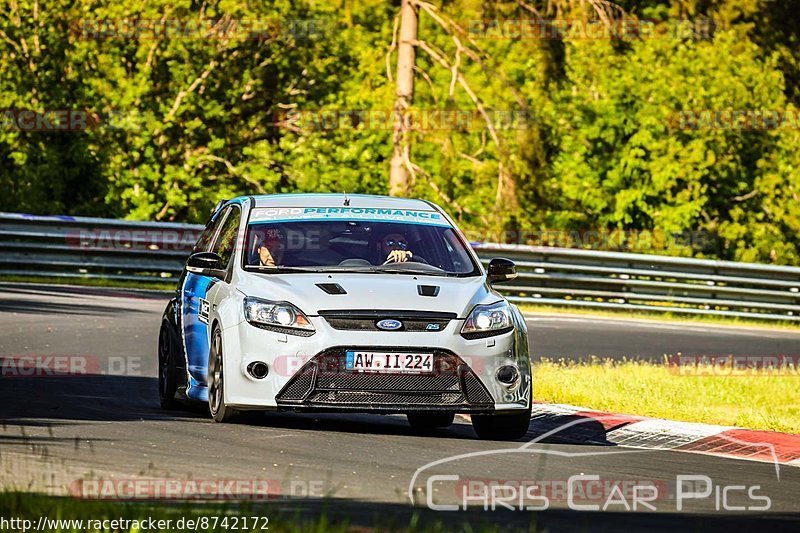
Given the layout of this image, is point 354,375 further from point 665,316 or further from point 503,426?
point 665,316

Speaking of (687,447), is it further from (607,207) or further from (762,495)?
(607,207)

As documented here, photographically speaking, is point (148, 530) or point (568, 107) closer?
point (148, 530)

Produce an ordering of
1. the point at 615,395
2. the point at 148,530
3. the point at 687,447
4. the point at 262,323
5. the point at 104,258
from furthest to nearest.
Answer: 1. the point at 104,258
2. the point at 615,395
3. the point at 687,447
4. the point at 262,323
5. the point at 148,530

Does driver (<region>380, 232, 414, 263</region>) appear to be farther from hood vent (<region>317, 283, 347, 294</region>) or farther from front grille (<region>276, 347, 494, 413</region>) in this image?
front grille (<region>276, 347, 494, 413</region>)

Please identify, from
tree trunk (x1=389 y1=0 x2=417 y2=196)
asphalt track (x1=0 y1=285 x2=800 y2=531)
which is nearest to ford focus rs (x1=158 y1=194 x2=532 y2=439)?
asphalt track (x1=0 y1=285 x2=800 y2=531)

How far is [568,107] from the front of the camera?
44.3 metres

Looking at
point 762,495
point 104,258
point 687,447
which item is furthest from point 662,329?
point 762,495

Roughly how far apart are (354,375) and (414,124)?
77.7 feet

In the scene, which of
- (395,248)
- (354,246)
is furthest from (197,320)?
(395,248)

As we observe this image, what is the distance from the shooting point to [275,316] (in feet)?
36.0

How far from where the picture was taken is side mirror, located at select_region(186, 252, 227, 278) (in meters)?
12.0

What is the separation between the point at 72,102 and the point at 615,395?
23.9 metres

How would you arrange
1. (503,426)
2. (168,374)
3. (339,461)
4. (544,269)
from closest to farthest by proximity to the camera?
(339,461) → (503,426) → (168,374) → (544,269)

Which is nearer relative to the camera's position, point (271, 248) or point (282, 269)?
point (282, 269)
